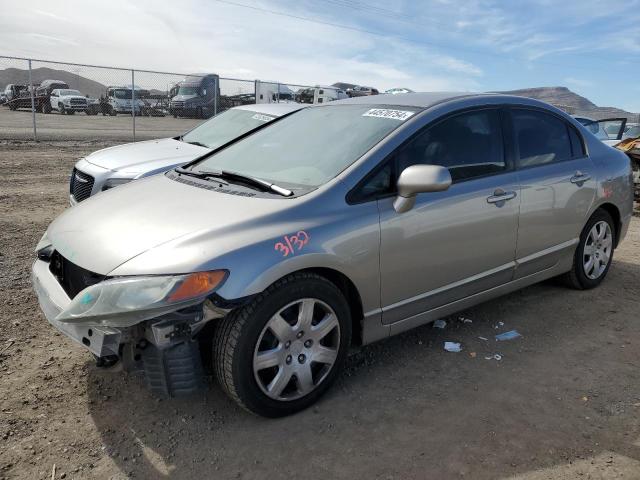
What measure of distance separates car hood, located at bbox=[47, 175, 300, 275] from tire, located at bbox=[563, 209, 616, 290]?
295 centimetres

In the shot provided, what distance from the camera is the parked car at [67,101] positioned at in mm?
24812

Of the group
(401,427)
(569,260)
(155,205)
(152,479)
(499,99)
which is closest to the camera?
(152,479)

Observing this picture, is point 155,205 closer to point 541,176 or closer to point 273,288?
point 273,288

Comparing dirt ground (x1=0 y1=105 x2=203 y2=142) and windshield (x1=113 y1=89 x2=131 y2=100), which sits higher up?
windshield (x1=113 y1=89 x2=131 y2=100)

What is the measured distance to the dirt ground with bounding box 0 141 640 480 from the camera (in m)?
2.53

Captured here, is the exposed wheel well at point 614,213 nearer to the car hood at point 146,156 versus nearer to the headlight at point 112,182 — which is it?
the car hood at point 146,156

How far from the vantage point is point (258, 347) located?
8.79ft

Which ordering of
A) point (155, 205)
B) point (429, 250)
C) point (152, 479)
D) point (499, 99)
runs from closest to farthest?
point (152, 479), point (155, 205), point (429, 250), point (499, 99)

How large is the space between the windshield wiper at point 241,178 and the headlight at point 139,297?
0.72 meters

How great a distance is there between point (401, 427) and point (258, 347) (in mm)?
872

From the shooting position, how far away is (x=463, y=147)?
3592 mm

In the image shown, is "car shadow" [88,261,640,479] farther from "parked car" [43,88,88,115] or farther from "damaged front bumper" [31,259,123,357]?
"parked car" [43,88,88,115]

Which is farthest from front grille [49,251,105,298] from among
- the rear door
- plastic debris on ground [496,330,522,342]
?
the rear door

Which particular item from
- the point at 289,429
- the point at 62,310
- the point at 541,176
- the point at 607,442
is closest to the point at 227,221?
the point at 62,310
